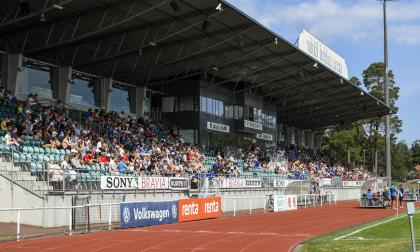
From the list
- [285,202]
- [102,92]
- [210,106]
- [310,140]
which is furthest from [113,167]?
[310,140]

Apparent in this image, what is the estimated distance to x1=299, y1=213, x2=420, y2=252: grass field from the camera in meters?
15.2

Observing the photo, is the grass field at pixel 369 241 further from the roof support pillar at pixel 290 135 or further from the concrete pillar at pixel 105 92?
the roof support pillar at pixel 290 135

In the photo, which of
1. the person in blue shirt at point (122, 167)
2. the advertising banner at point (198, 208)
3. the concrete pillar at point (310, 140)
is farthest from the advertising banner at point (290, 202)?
the concrete pillar at point (310, 140)

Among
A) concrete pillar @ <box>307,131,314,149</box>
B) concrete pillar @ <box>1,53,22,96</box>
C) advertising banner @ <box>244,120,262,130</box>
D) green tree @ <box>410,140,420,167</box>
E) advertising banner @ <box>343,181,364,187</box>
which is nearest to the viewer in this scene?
concrete pillar @ <box>1,53,22,96</box>

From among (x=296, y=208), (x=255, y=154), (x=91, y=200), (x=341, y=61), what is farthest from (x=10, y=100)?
(x=341, y=61)

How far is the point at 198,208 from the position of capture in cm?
2755

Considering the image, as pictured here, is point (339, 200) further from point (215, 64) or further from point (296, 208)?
point (215, 64)

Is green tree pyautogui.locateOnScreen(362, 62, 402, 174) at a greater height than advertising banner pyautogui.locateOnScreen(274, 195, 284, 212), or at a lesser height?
greater

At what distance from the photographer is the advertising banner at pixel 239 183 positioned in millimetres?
34906

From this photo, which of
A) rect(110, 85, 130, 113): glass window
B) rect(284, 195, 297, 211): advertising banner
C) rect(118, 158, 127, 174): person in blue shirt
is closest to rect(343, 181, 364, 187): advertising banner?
rect(284, 195, 297, 211): advertising banner

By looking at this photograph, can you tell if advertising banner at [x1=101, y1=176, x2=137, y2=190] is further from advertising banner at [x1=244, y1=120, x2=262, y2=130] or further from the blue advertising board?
advertising banner at [x1=244, y1=120, x2=262, y2=130]

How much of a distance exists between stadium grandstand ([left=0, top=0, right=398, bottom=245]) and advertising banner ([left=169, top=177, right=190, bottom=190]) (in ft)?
0.33

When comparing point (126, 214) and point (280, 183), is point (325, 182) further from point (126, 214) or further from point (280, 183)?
point (126, 214)

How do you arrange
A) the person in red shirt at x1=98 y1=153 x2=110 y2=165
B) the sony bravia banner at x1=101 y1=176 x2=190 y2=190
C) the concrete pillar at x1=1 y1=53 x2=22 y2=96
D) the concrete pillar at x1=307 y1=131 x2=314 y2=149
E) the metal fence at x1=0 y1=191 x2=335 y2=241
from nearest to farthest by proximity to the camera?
1. the metal fence at x1=0 y1=191 x2=335 y2=241
2. the sony bravia banner at x1=101 y1=176 x2=190 y2=190
3. the person in red shirt at x1=98 y1=153 x2=110 y2=165
4. the concrete pillar at x1=1 y1=53 x2=22 y2=96
5. the concrete pillar at x1=307 y1=131 x2=314 y2=149
